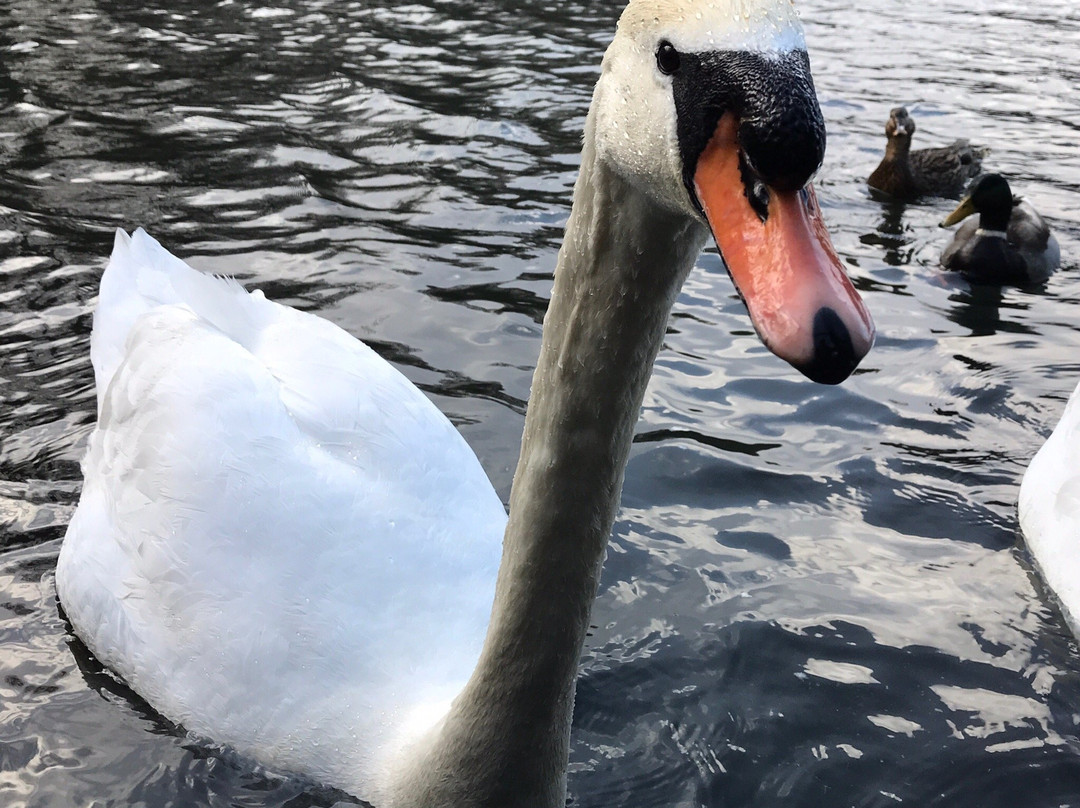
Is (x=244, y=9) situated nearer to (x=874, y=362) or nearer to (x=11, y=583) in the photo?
(x=874, y=362)

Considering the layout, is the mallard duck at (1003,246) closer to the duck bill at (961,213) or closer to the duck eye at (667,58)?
the duck bill at (961,213)

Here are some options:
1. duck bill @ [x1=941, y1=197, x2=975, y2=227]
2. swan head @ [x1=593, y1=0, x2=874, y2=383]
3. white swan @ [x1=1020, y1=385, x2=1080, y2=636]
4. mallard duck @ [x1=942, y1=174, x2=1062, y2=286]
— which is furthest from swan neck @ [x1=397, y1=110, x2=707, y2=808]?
duck bill @ [x1=941, y1=197, x2=975, y2=227]

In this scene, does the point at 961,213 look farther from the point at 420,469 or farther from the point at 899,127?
the point at 420,469

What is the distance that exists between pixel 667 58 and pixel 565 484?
1054 millimetres

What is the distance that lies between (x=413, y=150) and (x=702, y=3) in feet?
27.5

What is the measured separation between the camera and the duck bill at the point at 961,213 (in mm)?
9422

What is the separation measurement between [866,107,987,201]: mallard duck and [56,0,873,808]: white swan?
6757mm

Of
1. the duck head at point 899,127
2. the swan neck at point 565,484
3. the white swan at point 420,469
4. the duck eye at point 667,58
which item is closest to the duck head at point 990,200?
the duck head at point 899,127

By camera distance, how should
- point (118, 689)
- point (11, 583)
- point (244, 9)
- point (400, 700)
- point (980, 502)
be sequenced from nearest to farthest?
point (400, 700), point (118, 689), point (11, 583), point (980, 502), point (244, 9)

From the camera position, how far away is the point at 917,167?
1052 cm

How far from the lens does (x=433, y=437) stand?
14.8 feet

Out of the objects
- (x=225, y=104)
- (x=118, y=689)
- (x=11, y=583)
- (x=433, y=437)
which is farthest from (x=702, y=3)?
(x=225, y=104)

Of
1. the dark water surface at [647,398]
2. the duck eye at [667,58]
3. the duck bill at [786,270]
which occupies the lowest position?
the dark water surface at [647,398]

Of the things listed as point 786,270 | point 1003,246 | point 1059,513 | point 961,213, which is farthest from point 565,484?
point 961,213
